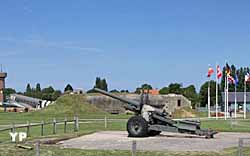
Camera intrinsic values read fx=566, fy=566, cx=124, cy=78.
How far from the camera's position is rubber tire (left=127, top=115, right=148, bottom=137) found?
30.6 m

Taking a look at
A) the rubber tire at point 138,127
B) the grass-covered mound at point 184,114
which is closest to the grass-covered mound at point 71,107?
the grass-covered mound at point 184,114

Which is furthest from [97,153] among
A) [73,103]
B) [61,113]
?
[73,103]

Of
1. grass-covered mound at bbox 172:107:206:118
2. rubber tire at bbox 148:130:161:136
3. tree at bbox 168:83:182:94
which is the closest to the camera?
rubber tire at bbox 148:130:161:136

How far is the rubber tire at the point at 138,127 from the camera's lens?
30.6m

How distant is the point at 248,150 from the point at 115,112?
9024 cm

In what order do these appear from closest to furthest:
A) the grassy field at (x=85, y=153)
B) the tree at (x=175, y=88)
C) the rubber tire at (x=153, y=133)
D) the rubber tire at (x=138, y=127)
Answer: the grassy field at (x=85, y=153), the rubber tire at (x=138, y=127), the rubber tire at (x=153, y=133), the tree at (x=175, y=88)

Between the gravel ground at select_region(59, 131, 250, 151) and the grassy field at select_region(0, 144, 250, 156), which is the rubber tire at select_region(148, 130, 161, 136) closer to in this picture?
the gravel ground at select_region(59, 131, 250, 151)

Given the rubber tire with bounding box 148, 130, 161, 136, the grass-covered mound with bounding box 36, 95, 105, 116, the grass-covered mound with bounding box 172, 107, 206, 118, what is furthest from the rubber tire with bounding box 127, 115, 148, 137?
the grass-covered mound with bounding box 36, 95, 105, 116

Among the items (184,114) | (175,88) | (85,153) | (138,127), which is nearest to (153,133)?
(138,127)

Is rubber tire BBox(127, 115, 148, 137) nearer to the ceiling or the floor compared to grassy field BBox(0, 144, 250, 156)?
nearer to the ceiling

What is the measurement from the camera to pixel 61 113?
321 feet

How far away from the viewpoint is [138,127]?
101ft

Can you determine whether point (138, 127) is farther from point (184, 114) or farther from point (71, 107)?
point (71, 107)

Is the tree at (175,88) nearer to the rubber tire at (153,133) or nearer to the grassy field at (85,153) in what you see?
the rubber tire at (153,133)
